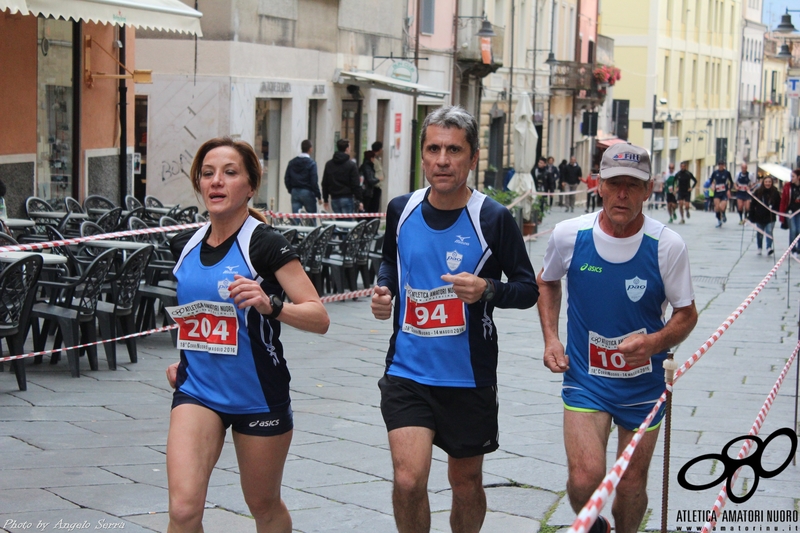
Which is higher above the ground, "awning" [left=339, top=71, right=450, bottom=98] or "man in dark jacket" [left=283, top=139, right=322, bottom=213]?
"awning" [left=339, top=71, right=450, bottom=98]

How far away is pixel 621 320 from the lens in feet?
14.4

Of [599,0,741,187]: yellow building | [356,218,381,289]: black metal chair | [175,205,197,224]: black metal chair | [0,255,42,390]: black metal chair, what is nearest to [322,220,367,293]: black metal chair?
[356,218,381,289]: black metal chair

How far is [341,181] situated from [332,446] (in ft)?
39.5

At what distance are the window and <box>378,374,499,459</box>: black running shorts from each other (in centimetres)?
2528

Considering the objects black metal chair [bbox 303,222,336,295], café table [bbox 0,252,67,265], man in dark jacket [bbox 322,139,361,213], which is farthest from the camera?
man in dark jacket [bbox 322,139,361,213]

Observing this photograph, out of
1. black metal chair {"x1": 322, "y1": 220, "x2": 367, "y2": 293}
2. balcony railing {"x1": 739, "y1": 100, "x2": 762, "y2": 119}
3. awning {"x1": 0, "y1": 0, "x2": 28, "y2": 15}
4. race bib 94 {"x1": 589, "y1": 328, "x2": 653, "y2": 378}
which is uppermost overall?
balcony railing {"x1": 739, "y1": 100, "x2": 762, "y2": 119}

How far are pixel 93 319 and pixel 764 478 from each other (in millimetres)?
4818

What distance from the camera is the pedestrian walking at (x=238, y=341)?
3.96 metres

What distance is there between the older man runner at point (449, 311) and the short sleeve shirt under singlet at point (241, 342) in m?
0.47

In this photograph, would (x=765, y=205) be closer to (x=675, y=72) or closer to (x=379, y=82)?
(x=379, y=82)

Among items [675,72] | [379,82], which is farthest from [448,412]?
[675,72]

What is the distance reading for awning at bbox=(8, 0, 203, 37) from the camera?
35.8 feet

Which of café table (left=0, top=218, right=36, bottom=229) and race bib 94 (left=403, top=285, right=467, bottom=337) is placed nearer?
race bib 94 (left=403, top=285, right=467, bottom=337)

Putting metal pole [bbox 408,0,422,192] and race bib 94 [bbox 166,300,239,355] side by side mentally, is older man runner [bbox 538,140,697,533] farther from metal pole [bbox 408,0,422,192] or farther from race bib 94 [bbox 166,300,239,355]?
metal pole [bbox 408,0,422,192]
